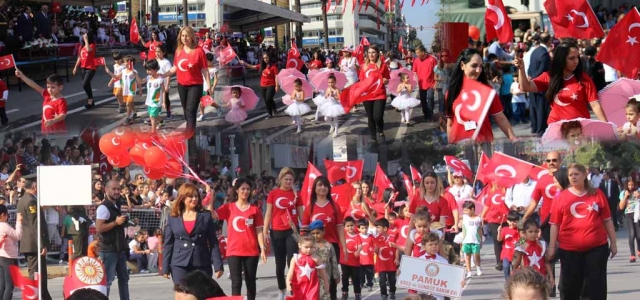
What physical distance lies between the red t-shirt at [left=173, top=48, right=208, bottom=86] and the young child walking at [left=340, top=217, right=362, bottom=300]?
8.27ft

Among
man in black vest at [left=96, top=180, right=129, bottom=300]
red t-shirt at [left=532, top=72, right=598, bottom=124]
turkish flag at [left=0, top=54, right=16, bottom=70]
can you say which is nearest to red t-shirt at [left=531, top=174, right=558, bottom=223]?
red t-shirt at [left=532, top=72, right=598, bottom=124]

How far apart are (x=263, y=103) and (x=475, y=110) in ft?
34.4

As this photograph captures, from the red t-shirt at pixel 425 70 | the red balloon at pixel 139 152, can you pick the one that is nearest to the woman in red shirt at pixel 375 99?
the red t-shirt at pixel 425 70

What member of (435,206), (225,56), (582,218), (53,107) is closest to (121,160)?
(53,107)

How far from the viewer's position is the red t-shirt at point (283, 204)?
12.2 metres

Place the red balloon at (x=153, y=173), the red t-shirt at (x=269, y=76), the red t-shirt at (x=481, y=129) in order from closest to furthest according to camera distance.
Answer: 1. the red t-shirt at (x=481, y=129)
2. the red balloon at (x=153, y=173)
3. the red t-shirt at (x=269, y=76)

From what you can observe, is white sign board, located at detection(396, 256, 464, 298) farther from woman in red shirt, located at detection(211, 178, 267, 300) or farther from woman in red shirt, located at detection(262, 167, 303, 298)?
woman in red shirt, located at detection(262, 167, 303, 298)

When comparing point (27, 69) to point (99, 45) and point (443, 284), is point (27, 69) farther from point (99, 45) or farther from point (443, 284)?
point (443, 284)

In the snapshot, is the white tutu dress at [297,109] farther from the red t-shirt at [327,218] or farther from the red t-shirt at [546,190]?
the red t-shirt at [546,190]

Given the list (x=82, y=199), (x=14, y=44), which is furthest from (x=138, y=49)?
(x=82, y=199)

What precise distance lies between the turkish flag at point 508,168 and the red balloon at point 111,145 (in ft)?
16.4

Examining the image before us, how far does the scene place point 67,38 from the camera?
84.6 feet

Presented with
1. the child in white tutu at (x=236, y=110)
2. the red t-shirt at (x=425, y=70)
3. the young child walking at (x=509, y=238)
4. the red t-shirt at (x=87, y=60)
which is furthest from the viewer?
the red t-shirt at (x=87, y=60)

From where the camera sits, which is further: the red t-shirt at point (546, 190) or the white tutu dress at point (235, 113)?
the white tutu dress at point (235, 113)
